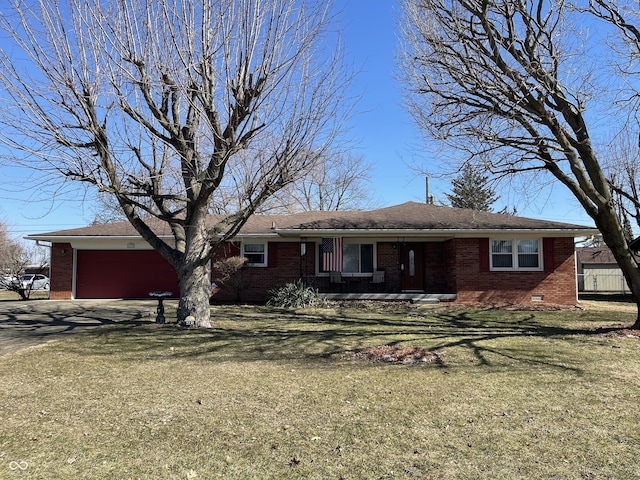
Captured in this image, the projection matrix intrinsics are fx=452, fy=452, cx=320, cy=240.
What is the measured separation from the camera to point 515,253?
1652 cm

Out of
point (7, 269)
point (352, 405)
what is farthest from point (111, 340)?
point (7, 269)

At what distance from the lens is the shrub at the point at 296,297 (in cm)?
1550

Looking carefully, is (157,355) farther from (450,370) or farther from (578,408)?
(578,408)

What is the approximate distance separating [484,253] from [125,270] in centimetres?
1432

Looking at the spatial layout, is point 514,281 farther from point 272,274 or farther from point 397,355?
point 397,355

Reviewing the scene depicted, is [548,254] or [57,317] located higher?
[548,254]

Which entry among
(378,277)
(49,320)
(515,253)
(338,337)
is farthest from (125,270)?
(515,253)

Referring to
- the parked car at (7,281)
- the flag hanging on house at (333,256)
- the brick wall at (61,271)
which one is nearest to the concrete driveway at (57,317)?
the brick wall at (61,271)

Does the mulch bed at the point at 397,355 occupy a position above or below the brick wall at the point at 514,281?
below

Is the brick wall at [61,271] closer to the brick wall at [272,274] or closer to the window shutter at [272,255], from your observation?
the brick wall at [272,274]

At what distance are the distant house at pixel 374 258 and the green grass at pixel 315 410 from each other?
24.2 ft

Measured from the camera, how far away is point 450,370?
21.4 ft

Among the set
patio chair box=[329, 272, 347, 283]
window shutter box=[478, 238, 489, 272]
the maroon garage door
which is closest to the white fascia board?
window shutter box=[478, 238, 489, 272]

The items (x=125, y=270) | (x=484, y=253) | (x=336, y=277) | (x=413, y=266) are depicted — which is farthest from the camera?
(x=125, y=270)
